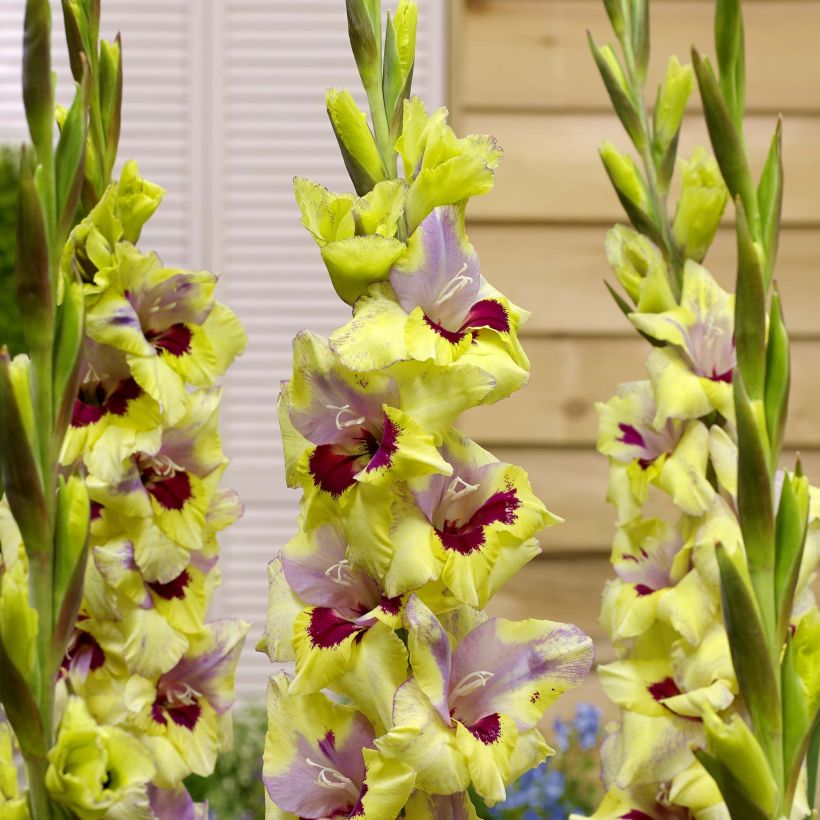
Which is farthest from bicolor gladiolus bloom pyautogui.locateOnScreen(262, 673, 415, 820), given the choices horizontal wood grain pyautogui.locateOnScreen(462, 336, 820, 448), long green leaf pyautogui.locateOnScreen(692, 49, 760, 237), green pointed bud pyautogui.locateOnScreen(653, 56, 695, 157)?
horizontal wood grain pyautogui.locateOnScreen(462, 336, 820, 448)

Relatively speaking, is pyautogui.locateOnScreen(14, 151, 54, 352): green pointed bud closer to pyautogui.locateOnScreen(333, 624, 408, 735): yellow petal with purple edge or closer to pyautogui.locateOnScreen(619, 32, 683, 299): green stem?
pyautogui.locateOnScreen(333, 624, 408, 735): yellow petal with purple edge

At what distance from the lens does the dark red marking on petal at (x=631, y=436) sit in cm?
61

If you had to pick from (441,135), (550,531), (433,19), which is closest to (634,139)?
(441,135)

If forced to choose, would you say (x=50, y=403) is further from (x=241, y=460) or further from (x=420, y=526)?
(x=241, y=460)

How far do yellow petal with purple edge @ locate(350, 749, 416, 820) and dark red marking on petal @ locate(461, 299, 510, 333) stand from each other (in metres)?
0.15

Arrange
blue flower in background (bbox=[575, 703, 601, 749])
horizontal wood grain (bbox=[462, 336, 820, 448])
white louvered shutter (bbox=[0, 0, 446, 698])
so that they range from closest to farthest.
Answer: blue flower in background (bbox=[575, 703, 601, 749])
horizontal wood grain (bbox=[462, 336, 820, 448])
white louvered shutter (bbox=[0, 0, 446, 698])

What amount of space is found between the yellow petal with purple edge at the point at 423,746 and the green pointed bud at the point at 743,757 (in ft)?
0.34

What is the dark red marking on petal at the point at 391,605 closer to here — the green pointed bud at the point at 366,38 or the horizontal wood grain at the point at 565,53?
the green pointed bud at the point at 366,38

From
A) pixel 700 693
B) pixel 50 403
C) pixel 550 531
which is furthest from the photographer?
pixel 550 531

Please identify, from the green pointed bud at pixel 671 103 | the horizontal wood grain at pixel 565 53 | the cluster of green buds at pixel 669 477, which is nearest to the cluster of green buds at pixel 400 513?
the cluster of green buds at pixel 669 477

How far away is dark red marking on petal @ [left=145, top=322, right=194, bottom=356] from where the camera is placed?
22.7 inches

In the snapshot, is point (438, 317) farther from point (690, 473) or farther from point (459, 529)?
point (690, 473)

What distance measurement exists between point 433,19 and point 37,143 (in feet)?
6.50

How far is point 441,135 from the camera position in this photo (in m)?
0.41
